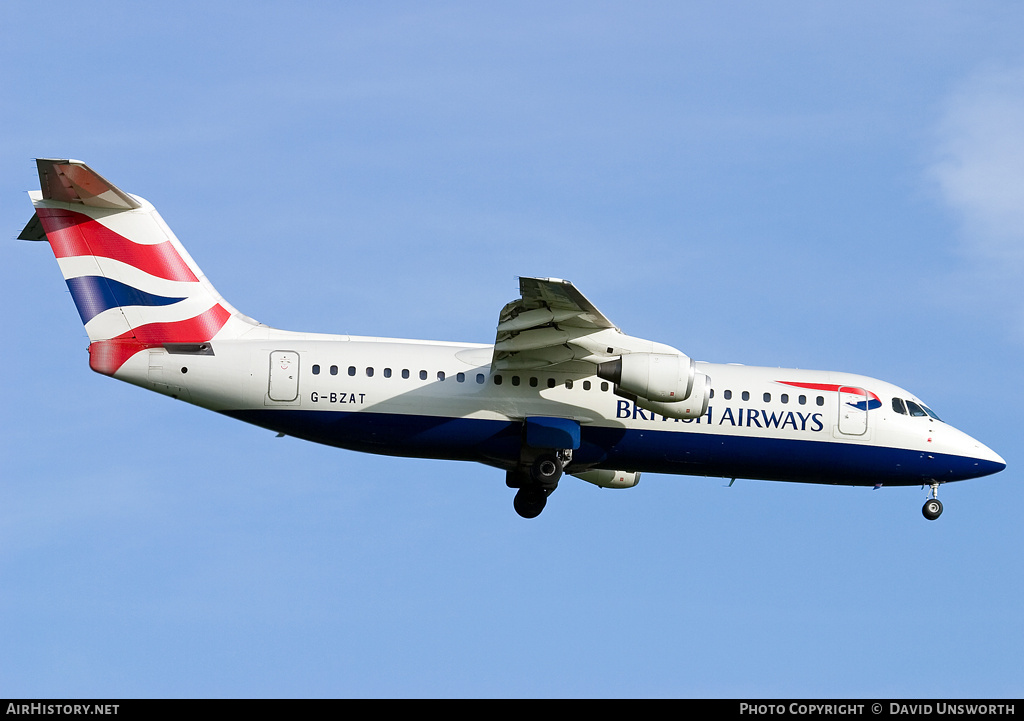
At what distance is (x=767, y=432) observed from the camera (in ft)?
85.3

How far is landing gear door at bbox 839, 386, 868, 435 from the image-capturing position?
2641 centimetres

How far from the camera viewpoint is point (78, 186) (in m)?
24.2

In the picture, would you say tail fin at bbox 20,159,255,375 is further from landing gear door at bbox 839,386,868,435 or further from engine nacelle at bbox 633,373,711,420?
landing gear door at bbox 839,386,868,435

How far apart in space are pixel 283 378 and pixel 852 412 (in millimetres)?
11652

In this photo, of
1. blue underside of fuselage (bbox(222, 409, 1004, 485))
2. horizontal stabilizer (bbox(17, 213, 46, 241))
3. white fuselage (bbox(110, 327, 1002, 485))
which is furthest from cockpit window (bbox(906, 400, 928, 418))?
horizontal stabilizer (bbox(17, 213, 46, 241))

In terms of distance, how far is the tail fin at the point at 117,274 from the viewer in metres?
24.5

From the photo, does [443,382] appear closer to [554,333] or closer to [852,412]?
[554,333]

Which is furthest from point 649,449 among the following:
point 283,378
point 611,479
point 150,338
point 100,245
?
point 100,245

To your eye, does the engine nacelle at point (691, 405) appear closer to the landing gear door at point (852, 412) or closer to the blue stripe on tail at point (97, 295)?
the landing gear door at point (852, 412)

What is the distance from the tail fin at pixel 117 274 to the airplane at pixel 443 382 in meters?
0.03
